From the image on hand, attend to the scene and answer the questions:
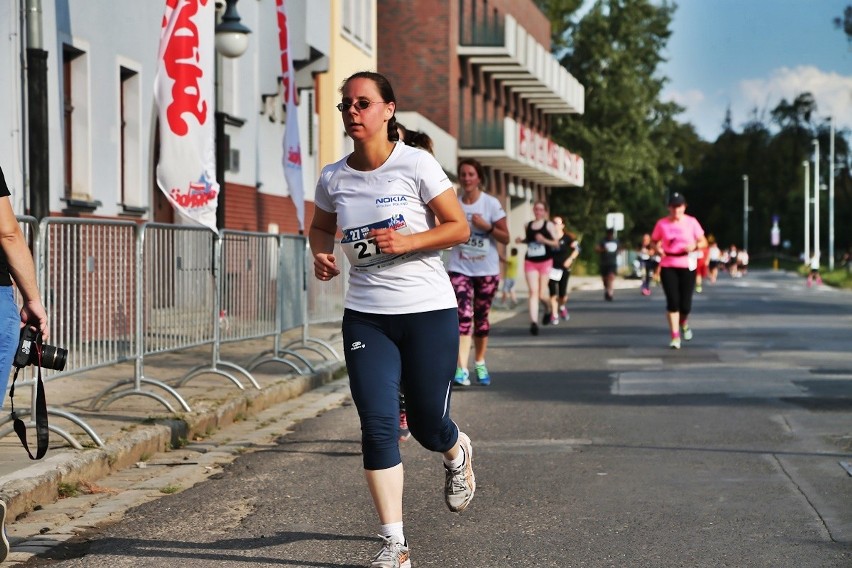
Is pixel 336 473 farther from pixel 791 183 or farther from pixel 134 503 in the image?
pixel 791 183

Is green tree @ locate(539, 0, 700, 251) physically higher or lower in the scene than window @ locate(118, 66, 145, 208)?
higher

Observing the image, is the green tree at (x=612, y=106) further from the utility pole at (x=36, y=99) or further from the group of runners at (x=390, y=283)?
the group of runners at (x=390, y=283)

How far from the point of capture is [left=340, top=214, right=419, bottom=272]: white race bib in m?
6.07

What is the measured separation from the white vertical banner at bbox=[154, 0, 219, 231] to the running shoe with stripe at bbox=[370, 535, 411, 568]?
8431 millimetres

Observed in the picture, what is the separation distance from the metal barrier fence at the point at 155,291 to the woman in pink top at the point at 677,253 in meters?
5.49

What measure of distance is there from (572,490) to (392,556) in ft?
7.65

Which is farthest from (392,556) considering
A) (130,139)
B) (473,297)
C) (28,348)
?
(130,139)

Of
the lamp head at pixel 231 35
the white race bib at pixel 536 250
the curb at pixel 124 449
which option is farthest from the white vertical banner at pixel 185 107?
the white race bib at pixel 536 250

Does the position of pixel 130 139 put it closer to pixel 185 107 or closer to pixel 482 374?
pixel 185 107

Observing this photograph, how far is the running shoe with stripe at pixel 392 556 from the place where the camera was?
581 centimetres

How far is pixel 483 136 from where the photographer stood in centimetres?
5038

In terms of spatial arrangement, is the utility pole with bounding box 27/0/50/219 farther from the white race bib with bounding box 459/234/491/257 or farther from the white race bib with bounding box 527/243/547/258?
the white race bib with bounding box 527/243/547/258

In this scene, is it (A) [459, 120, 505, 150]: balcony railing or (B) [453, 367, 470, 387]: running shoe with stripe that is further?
(A) [459, 120, 505, 150]: balcony railing

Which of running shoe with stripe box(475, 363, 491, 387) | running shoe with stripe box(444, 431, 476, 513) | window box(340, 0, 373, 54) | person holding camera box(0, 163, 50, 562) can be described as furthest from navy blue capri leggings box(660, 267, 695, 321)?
window box(340, 0, 373, 54)
